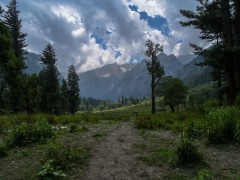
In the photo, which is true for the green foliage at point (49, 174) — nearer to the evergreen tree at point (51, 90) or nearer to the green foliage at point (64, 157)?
the green foliage at point (64, 157)

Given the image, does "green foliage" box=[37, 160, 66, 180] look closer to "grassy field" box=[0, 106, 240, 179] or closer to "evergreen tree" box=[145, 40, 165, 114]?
"grassy field" box=[0, 106, 240, 179]

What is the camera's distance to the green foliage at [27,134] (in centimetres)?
866

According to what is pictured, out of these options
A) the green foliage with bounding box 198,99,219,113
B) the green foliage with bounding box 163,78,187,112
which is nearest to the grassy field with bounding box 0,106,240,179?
the green foliage with bounding box 198,99,219,113

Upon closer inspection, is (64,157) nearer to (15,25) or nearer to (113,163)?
(113,163)

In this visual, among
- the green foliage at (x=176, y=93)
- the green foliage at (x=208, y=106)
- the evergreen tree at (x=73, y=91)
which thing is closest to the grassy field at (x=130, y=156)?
the green foliage at (x=208, y=106)

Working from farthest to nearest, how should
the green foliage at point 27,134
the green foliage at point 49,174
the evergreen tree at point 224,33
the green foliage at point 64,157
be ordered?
the evergreen tree at point 224,33 < the green foliage at point 27,134 < the green foliage at point 64,157 < the green foliage at point 49,174

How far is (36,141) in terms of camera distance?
913cm

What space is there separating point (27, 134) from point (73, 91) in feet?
160

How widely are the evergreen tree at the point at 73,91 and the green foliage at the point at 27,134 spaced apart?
47389mm

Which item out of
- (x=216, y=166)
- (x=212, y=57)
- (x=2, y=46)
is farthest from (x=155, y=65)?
(x=216, y=166)

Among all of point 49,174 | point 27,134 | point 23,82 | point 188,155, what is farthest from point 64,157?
point 23,82

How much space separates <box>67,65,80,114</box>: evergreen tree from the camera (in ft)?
186

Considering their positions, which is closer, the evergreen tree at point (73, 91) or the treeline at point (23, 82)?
the treeline at point (23, 82)

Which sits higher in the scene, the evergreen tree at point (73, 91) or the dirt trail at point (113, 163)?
the evergreen tree at point (73, 91)
